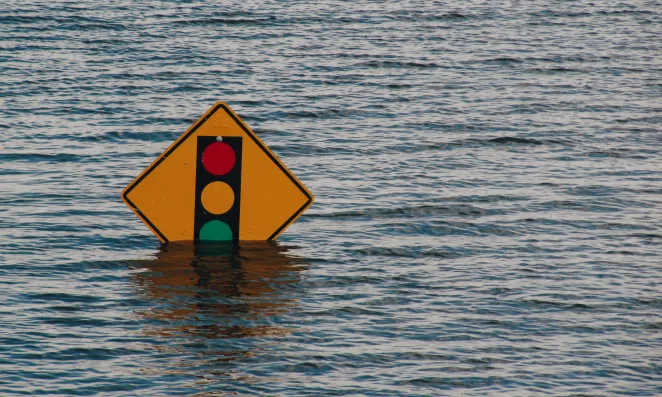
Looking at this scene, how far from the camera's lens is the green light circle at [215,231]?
11766 millimetres

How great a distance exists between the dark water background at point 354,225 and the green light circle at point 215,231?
0.22 meters

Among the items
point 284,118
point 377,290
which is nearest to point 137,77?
point 284,118

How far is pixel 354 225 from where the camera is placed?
42.3 feet

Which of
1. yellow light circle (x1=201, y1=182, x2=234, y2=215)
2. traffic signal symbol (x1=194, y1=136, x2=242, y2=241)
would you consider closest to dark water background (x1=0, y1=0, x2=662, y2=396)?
traffic signal symbol (x1=194, y1=136, x2=242, y2=241)

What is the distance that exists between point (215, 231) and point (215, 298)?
62.8 inches

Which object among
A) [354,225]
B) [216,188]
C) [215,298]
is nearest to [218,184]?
[216,188]

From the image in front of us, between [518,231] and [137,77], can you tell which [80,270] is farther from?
[137,77]

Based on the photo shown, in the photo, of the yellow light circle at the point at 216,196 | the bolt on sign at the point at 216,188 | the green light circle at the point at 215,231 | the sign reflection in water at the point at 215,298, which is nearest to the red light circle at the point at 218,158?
the bolt on sign at the point at 216,188

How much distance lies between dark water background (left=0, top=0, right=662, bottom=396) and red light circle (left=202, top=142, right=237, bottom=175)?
2.57ft

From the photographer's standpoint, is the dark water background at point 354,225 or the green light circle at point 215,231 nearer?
the dark water background at point 354,225

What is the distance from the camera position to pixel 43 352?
8906 millimetres

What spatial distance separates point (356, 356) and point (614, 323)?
2.23 meters

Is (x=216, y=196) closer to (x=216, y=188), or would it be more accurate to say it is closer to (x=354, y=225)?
(x=216, y=188)

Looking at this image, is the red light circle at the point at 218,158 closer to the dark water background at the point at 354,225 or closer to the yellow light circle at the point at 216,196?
the yellow light circle at the point at 216,196
